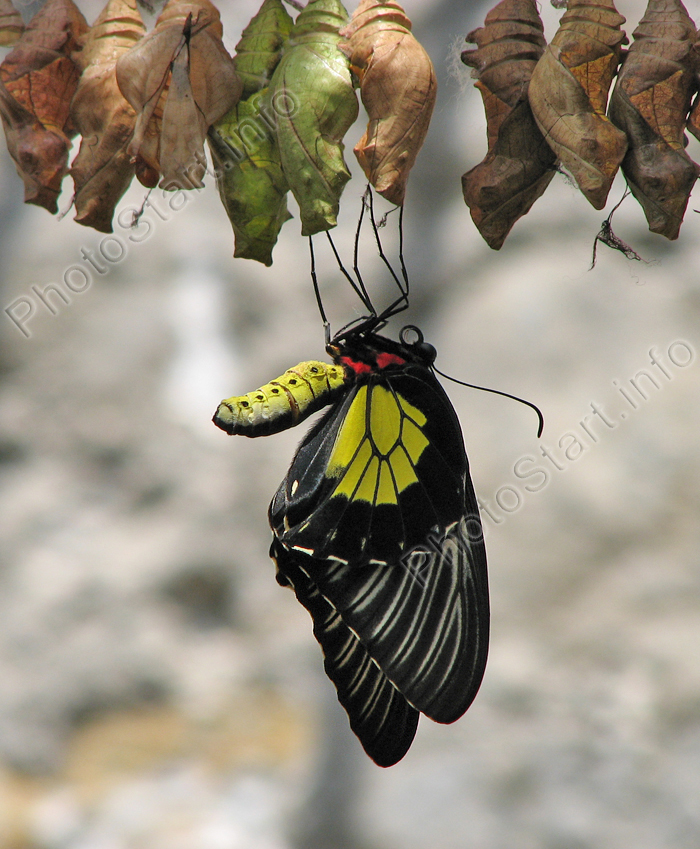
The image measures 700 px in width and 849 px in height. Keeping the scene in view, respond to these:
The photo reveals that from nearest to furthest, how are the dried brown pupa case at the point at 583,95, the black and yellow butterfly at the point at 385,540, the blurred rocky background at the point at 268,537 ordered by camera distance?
the dried brown pupa case at the point at 583,95 < the black and yellow butterfly at the point at 385,540 < the blurred rocky background at the point at 268,537

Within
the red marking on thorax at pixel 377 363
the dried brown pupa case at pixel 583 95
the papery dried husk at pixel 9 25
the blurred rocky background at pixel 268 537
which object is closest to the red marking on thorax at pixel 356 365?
the red marking on thorax at pixel 377 363

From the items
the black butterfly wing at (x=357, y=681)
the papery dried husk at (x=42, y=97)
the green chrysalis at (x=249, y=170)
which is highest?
the papery dried husk at (x=42, y=97)

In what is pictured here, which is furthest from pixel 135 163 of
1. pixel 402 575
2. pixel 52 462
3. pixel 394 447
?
pixel 52 462

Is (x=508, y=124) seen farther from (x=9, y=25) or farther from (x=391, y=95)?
(x=9, y=25)

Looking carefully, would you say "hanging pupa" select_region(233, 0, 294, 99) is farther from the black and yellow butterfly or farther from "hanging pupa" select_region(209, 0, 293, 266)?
the black and yellow butterfly

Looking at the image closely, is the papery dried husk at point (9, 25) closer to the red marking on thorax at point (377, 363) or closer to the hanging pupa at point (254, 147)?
the hanging pupa at point (254, 147)

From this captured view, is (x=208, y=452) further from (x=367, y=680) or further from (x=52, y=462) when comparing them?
(x=367, y=680)

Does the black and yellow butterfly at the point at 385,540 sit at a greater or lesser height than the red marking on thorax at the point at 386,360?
lesser

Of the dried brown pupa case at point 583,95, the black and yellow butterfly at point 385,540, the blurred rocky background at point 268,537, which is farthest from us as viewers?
the blurred rocky background at point 268,537
